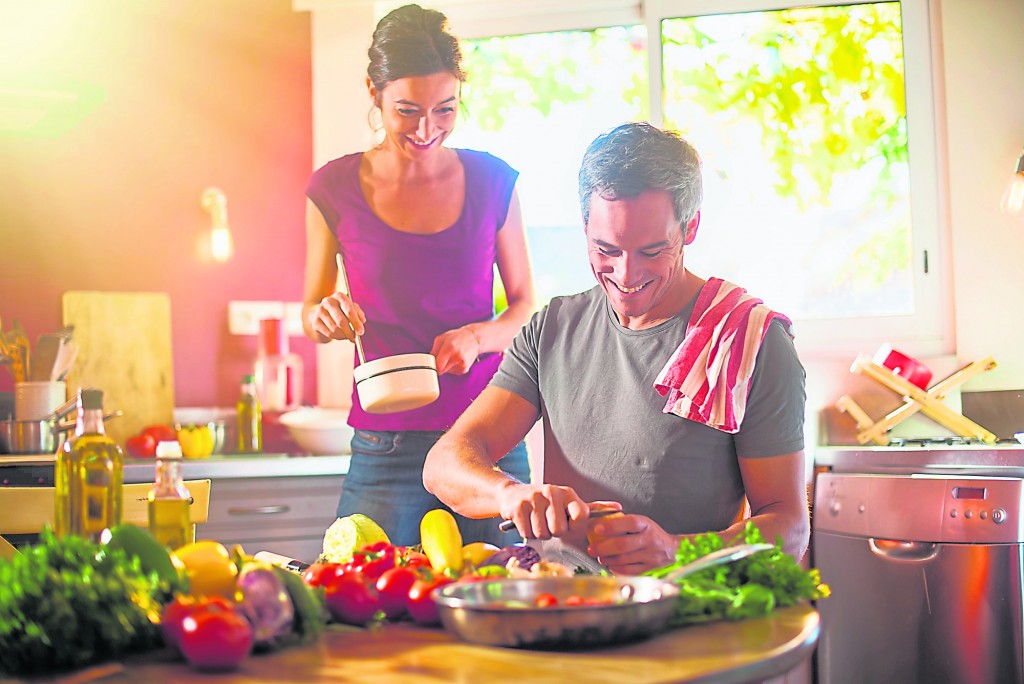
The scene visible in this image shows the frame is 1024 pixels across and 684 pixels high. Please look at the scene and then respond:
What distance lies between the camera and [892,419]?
132 inches

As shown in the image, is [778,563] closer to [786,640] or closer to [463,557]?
[786,640]

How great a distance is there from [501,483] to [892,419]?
6.85 ft

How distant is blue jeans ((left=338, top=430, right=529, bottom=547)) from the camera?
2.81 m

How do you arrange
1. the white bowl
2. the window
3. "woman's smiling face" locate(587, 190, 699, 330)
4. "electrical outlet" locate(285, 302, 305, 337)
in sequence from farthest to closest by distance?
"electrical outlet" locate(285, 302, 305, 337), the window, the white bowl, "woman's smiling face" locate(587, 190, 699, 330)

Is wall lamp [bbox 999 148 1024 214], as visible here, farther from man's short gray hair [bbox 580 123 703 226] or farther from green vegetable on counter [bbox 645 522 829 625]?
green vegetable on counter [bbox 645 522 829 625]

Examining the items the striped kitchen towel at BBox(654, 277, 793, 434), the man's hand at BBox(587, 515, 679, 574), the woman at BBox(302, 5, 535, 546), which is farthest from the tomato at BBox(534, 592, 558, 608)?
the woman at BBox(302, 5, 535, 546)

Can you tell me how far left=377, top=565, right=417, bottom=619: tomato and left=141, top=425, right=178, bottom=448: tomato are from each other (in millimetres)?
2390

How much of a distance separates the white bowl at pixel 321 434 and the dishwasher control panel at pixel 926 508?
140cm

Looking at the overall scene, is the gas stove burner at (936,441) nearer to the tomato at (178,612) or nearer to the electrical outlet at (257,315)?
the electrical outlet at (257,315)

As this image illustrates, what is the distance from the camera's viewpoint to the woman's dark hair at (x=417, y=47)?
2990 mm

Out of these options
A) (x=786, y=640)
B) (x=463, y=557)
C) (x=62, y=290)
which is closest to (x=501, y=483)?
(x=463, y=557)

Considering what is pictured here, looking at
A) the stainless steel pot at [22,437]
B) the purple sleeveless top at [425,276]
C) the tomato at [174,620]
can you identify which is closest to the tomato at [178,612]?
the tomato at [174,620]

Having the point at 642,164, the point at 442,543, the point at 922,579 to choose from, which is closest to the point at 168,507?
the point at 442,543

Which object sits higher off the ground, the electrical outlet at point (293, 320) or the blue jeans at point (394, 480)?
the electrical outlet at point (293, 320)
